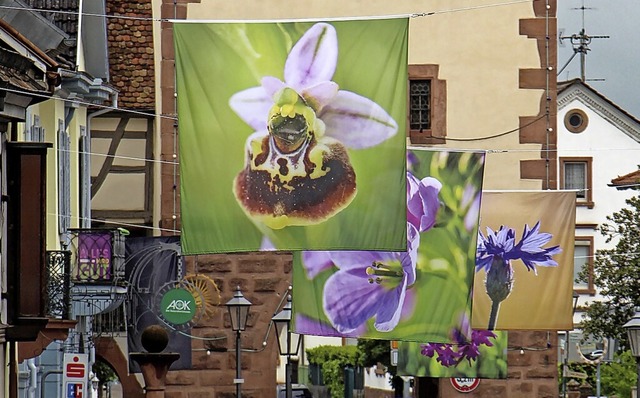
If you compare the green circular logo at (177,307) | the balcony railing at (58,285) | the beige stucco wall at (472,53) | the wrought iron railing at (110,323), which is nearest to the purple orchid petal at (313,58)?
the balcony railing at (58,285)

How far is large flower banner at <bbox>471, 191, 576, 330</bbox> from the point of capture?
99.0 feet

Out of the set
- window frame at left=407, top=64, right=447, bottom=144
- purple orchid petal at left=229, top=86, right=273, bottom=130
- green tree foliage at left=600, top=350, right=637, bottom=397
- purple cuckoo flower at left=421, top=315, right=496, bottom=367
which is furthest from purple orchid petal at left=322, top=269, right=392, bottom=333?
green tree foliage at left=600, top=350, right=637, bottom=397

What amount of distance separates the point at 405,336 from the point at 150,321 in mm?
5695

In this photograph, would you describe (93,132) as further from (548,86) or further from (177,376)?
(548,86)

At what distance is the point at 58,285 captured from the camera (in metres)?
24.8

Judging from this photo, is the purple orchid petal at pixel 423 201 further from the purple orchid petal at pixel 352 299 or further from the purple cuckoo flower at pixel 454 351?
the purple cuckoo flower at pixel 454 351

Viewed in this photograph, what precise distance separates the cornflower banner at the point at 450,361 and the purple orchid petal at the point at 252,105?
9.79 meters

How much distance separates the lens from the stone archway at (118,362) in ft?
110

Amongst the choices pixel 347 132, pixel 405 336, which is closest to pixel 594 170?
pixel 405 336

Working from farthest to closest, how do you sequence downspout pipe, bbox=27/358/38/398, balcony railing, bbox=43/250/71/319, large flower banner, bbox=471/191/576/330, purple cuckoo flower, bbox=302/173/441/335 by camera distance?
large flower banner, bbox=471/191/576/330 < downspout pipe, bbox=27/358/38/398 < purple cuckoo flower, bbox=302/173/441/335 < balcony railing, bbox=43/250/71/319

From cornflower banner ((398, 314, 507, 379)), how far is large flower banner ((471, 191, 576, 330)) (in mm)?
597

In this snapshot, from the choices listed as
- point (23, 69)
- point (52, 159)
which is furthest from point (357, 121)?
point (52, 159)

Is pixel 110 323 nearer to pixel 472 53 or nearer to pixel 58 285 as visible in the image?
pixel 472 53

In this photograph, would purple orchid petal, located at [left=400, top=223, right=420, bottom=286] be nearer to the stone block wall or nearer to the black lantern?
the black lantern
